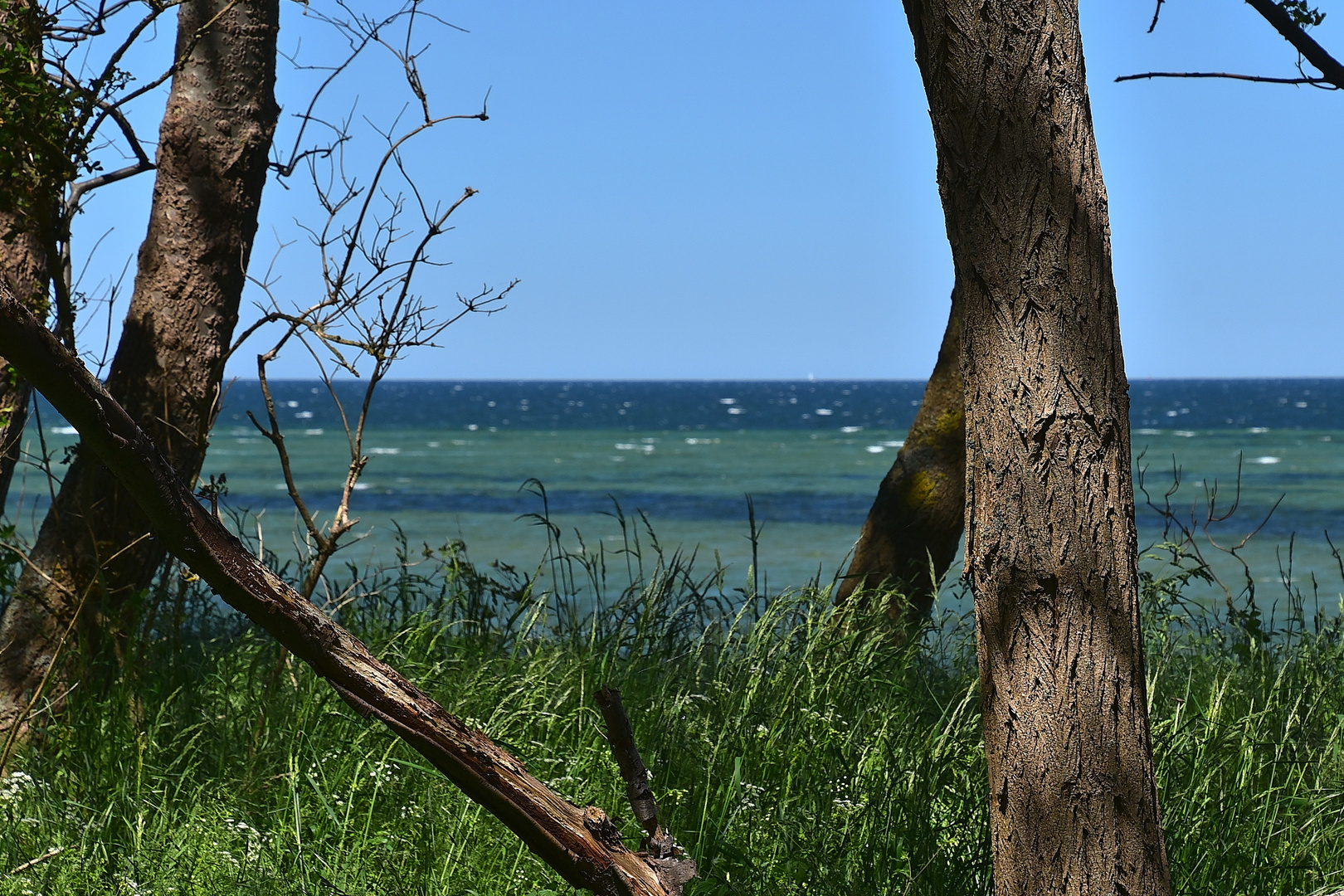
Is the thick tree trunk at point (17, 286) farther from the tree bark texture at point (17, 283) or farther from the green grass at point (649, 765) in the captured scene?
the green grass at point (649, 765)

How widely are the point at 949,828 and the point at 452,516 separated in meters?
19.4

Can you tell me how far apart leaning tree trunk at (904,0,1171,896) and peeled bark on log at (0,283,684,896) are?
785 mm

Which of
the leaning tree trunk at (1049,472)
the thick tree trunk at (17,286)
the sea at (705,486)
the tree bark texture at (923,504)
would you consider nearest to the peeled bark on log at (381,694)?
the leaning tree trunk at (1049,472)

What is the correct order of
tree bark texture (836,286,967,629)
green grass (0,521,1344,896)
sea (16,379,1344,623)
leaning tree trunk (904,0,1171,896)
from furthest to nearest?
sea (16,379,1344,623)
tree bark texture (836,286,967,629)
green grass (0,521,1344,896)
leaning tree trunk (904,0,1171,896)

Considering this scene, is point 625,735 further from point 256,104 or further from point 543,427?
point 543,427

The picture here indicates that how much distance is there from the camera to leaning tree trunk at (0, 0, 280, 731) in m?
3.72

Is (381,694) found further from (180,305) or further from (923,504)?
(923,504)

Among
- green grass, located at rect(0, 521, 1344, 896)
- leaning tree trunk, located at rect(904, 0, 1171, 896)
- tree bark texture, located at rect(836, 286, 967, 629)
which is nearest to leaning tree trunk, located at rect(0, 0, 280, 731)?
green grass, located at rect(0, 521, 1344, 896)

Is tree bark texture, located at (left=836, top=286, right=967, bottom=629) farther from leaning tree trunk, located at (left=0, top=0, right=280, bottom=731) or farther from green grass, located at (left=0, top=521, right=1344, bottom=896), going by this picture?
leaning tree trunk, located at (left=0, top=0, right=280, bottom=731)

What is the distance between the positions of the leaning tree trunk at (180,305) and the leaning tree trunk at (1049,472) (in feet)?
9.32

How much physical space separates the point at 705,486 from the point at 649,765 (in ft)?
80.2

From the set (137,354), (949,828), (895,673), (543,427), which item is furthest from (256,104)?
(543,427)

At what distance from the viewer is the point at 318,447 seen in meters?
40.5

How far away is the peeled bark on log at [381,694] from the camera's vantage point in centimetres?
158
